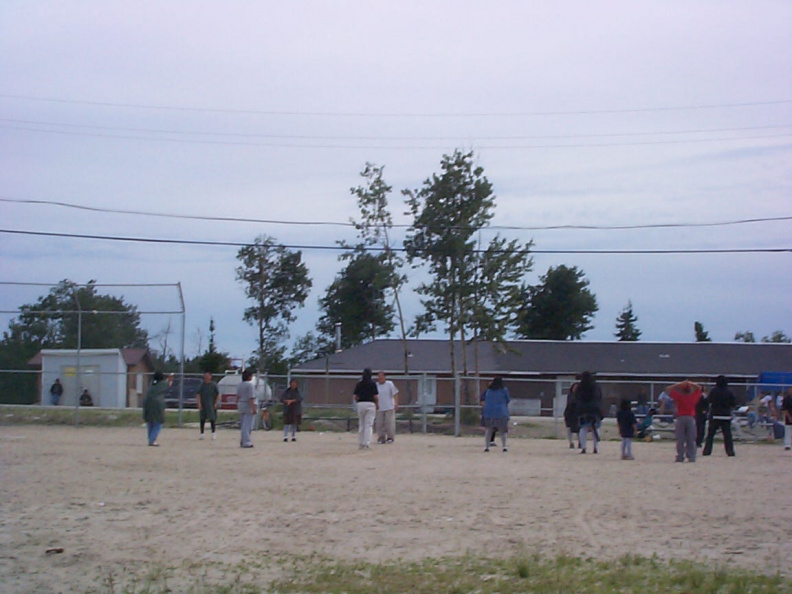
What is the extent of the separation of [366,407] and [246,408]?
2584 mm

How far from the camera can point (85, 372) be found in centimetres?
2916

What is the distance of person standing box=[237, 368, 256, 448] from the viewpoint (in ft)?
68.4

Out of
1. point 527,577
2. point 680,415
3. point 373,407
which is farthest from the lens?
point 373,407

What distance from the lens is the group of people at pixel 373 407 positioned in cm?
2110

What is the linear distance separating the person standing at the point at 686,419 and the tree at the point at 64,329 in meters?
16.0

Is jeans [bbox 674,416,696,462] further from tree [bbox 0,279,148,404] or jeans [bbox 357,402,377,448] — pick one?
tree [bbox 0,279,148,404]

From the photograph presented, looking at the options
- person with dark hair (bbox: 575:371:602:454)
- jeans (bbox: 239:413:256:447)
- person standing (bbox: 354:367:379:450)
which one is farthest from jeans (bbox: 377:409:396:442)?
person with dark hair (bbox: 575:371:602:454)

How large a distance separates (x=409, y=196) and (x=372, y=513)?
3421cm

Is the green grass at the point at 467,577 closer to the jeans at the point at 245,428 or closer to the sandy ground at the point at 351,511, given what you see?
the sandy ground at the point at 351,511

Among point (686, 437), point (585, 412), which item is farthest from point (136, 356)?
point (686, 437)

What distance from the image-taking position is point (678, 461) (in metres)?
18.7

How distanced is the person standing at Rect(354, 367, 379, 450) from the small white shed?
10436 mm

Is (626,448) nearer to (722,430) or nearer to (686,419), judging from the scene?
(686,419)

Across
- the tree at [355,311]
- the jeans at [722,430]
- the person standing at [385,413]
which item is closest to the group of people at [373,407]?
the person standing at [385,413]
